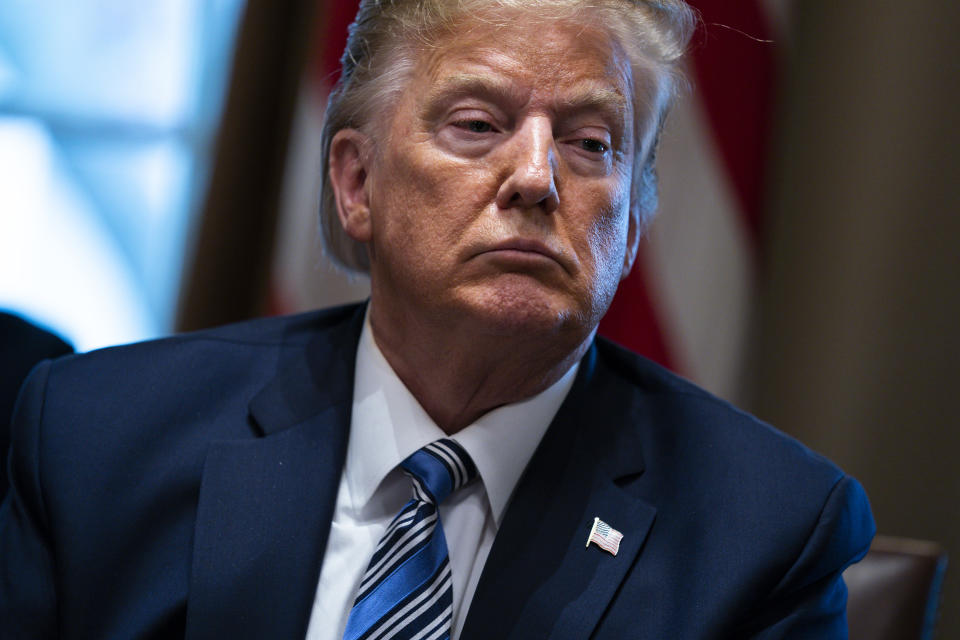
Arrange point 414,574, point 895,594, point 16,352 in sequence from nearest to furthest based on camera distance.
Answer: point 414,574, point 895,594, point 16,352

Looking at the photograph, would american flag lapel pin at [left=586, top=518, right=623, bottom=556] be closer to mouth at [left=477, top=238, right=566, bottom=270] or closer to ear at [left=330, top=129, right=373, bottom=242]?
mouth at [left=477, top=238, right=566, bottom=270]

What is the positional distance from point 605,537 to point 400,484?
1.04 feet

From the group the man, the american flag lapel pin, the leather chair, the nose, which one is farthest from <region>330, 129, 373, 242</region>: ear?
the leather chair

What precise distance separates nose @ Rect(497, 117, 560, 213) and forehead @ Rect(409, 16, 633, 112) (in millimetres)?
52

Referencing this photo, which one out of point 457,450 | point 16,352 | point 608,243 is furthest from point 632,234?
point 16,352

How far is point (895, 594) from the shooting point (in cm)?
167

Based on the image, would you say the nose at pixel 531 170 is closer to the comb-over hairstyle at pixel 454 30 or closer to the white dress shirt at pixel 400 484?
the comb-over hairstyle at pixel 454 30

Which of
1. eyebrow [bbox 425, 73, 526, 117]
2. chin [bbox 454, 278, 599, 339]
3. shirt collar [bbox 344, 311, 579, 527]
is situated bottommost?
shirt collar [bbox 344, 311, 579, 527]

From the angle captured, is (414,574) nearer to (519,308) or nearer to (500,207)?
(519,308)

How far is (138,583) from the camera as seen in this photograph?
1.43 m

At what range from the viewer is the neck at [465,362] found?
1.50m

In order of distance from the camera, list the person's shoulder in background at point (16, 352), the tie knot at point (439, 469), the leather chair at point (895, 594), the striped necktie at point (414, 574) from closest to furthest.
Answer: the striped necktie at point (414, 574) → the tie knot at point (439, 469) → the leather chair at point (895, 594) → the person's shoulder in background at point (16, 352)

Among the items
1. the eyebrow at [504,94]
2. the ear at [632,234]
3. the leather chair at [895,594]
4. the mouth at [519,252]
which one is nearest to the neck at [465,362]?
the mouth at [519,252]

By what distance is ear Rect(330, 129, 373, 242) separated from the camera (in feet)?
5.58
